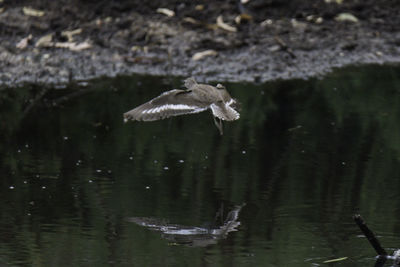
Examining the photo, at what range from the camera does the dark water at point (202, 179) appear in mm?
6336

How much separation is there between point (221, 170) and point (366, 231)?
2878mm

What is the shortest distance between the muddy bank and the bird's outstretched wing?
420 centimetres

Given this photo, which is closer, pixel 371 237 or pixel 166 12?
pixel 371 237

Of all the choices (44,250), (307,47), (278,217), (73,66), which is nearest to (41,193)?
(44,250)

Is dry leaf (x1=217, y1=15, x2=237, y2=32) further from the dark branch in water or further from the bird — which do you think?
the dark branch in water

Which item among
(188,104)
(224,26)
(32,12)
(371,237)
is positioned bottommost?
(224,26)

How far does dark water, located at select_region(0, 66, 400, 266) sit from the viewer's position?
6336mm

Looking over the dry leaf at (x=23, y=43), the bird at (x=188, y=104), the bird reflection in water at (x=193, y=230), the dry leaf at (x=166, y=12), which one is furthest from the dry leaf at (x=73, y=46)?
the bird reflection in water at (x=193, y=230)

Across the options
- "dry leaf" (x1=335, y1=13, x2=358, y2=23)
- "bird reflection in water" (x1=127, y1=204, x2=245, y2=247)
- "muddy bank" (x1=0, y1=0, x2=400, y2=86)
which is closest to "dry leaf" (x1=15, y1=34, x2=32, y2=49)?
"muddy bank" (x1=0, y1=0, x2=400, y2=86)

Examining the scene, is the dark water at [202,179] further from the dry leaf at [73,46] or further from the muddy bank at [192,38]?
the dry leaf at [73,46]

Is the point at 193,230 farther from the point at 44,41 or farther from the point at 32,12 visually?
the point at 32,12

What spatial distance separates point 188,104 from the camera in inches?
306

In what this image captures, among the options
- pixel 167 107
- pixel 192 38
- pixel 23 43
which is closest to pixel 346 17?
pixel 192 38

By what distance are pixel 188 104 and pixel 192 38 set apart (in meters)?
5.41
